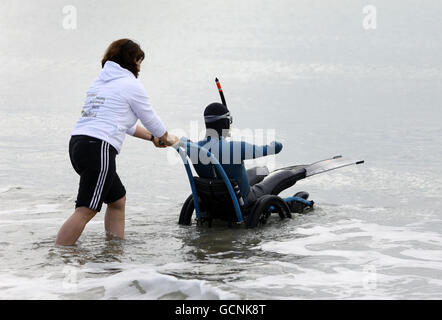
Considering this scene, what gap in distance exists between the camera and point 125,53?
573 centimetres

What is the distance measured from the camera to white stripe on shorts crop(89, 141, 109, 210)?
5.54 m

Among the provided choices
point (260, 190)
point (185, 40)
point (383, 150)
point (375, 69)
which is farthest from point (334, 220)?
point (185, 40)

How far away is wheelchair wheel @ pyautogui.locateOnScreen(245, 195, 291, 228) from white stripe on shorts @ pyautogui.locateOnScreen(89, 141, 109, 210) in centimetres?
Answer: 164

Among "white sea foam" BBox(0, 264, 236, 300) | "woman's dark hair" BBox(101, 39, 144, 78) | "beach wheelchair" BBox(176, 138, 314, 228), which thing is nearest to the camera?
"white sea foam" BBox(0, 264, 236, 300)

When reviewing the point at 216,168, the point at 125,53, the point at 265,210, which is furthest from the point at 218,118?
the point at 125,53

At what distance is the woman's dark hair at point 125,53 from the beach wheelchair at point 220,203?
87 centimetres

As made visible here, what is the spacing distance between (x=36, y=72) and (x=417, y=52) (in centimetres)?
1145

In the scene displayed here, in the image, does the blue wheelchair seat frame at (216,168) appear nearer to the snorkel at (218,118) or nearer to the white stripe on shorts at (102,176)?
the snorkel at (218,118)

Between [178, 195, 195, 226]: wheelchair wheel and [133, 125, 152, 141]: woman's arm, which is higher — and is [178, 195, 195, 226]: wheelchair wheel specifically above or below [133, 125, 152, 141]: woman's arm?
below

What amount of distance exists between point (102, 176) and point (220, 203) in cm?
143

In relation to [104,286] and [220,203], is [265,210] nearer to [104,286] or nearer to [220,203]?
[220,203]

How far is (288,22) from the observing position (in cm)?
2780

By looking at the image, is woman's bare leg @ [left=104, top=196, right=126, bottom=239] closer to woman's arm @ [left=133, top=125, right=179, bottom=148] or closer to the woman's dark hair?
woman's arm @ [left=133, top=125, right=179, bottom=148]

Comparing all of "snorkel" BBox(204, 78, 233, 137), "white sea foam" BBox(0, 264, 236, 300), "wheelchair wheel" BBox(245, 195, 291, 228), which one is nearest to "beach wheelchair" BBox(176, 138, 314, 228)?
"wheelchair wheel" BBox(245, 195, 291, 228)
